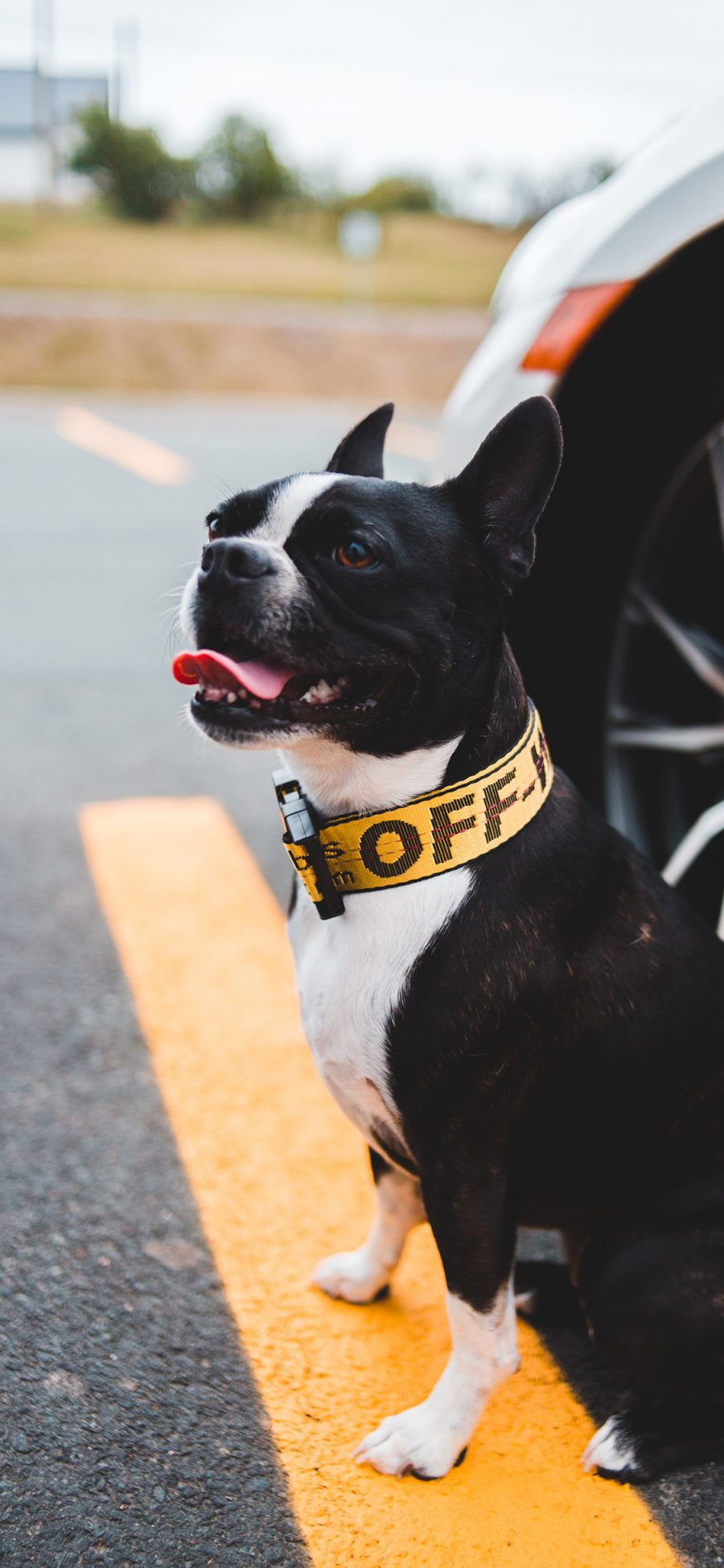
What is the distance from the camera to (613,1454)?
5.70 feet

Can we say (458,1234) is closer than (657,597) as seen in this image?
Yes

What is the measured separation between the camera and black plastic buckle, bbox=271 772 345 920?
1.75 metres

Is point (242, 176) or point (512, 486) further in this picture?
point (242, 176)

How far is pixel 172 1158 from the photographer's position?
2357mm

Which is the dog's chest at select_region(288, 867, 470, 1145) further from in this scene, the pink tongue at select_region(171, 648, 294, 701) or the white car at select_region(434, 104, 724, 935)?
the white car at select_region(434, 104, 724, 935)

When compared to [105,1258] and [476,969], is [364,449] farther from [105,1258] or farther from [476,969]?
[105,1258]

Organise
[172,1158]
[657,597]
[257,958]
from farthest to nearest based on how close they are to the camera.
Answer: [257,958], [657,597], [172,1158]

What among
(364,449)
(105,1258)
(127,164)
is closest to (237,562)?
(364,449)

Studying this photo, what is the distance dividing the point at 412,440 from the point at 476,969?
478 inches

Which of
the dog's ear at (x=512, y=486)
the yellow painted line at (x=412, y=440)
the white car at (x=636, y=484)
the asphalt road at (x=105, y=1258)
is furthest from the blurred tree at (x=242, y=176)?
the dog's ear at (x=512, y=486)

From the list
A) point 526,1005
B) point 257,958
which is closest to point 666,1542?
point 526,1005

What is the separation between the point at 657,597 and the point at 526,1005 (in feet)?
4.01

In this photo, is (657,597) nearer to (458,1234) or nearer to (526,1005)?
(526,1005)

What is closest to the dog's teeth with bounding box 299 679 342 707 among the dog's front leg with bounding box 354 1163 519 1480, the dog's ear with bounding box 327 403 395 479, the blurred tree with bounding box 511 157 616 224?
the dog's ear with bounding box 327 403 395 479
